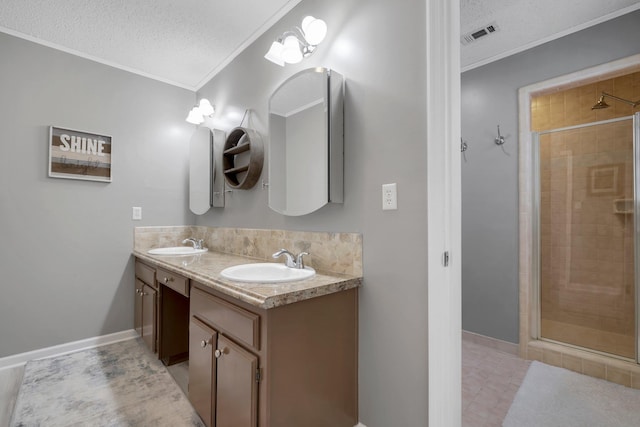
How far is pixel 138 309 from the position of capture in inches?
99.1

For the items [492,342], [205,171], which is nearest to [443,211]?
[492,342]

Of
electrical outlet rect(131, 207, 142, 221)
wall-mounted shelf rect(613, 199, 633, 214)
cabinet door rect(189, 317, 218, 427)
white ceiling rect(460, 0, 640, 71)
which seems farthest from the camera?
electrical outlet rect(131, 207, 142, 221)

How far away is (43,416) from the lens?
1.59 metres

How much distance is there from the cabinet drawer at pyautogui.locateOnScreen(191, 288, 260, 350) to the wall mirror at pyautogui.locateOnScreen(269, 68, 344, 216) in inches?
25.4

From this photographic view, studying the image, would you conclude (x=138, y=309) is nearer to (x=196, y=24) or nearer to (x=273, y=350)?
(x=273, y=350)

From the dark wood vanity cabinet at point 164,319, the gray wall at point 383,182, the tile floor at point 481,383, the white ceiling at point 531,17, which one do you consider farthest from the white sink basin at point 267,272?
the white ceiling at point 531,17

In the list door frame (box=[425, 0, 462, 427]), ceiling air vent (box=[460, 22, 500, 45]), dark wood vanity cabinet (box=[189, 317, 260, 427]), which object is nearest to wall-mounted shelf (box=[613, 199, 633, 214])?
ceiling air vent (box=[460, 22, 500, 45])

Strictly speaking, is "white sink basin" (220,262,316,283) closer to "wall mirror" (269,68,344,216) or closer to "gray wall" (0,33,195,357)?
"wall mirror" (269,68,344,216)

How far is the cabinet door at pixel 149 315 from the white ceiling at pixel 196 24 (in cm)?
194

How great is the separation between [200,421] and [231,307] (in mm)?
847

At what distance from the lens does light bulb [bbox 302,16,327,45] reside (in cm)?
157

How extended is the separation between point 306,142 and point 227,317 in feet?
3.27

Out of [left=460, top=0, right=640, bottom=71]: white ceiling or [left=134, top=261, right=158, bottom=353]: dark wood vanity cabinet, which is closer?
[left=460, top=0, right=640, bottom=71]: white ceiling

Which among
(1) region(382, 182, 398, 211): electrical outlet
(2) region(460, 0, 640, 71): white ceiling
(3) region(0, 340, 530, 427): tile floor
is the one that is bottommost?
(3) region(0, 340, 530, 427): tile floor
